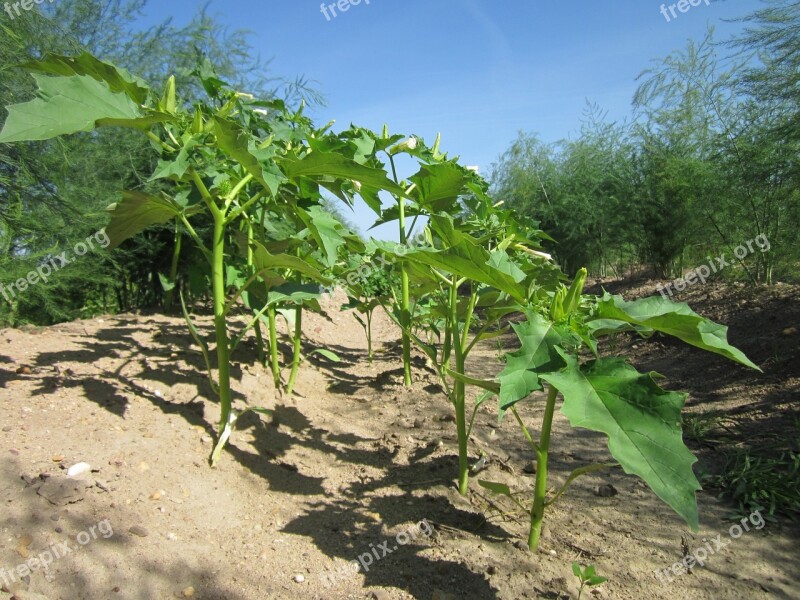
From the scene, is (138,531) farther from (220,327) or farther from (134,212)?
(134,212)

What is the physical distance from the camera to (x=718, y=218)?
6.84 meters

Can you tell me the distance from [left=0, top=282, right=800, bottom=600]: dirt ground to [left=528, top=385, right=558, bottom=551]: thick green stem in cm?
7

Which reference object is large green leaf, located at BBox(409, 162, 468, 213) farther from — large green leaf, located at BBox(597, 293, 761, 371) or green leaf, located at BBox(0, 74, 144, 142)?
green leaf, located at BBox(0, 74, 144, 142)

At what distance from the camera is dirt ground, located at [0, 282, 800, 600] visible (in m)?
1.50

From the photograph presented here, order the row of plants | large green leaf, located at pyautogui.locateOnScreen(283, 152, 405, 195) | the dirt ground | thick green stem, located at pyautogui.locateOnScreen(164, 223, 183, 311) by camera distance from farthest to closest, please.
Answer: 1. thick green stem, located at pyautogui.locateOnScreen(164, 223, 183, 311)
2. large green leaf, located at pyautogui.locateOnScreen(283, 152, 405, 195)
3. the dirt ground
4. the row of plants

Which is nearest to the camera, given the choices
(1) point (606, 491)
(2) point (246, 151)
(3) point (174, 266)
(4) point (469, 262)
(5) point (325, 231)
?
(4) point (469, 262)

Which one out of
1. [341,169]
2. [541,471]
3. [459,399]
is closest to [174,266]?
[341,169]

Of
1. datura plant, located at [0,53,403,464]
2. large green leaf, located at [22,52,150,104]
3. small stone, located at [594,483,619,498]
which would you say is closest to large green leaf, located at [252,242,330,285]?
datura plant, located at [0,53,403,464]

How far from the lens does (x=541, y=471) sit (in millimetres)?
1569

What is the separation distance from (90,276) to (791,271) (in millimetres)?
6650

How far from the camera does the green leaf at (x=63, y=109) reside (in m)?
1.29

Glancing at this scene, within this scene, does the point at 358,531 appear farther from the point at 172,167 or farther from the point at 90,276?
the point at 90,276

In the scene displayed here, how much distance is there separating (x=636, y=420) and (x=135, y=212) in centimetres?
167

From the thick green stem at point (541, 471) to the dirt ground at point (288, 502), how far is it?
70mm
